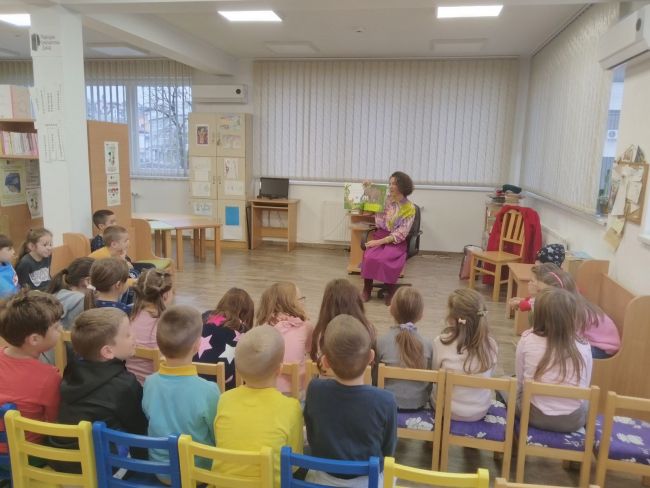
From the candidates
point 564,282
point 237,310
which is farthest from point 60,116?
point 564,282

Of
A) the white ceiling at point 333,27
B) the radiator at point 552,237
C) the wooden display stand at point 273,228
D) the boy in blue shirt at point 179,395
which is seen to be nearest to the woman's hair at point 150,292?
the boy in blue shirt at point 179,395

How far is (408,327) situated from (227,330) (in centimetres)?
82

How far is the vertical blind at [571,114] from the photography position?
13.2 ft

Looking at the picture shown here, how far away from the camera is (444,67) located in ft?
22.7

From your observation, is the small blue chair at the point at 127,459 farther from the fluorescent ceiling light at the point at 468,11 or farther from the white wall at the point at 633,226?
the fluorescent ceiling light at the point at 468,11

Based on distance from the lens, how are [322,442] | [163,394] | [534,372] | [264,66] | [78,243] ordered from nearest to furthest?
1. [322,442]
2. [163,394]
3. [534,372]
4. [78,243]
5. [264,66]

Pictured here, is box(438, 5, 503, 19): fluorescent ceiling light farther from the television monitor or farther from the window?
the window

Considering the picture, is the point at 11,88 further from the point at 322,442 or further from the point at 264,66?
the point at 322,442

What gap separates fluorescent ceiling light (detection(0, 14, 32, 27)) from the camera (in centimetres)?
519

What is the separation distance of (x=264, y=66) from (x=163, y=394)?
258 inches

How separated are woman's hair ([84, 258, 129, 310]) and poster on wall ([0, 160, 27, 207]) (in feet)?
8.29

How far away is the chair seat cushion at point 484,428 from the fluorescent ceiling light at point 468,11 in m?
3.86

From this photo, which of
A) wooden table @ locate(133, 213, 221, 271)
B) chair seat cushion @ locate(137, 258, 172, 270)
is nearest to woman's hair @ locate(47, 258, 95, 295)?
chair seat cushion @ locate(137, 258, 172, 270)

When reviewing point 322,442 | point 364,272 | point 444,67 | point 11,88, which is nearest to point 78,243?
point 11,88
